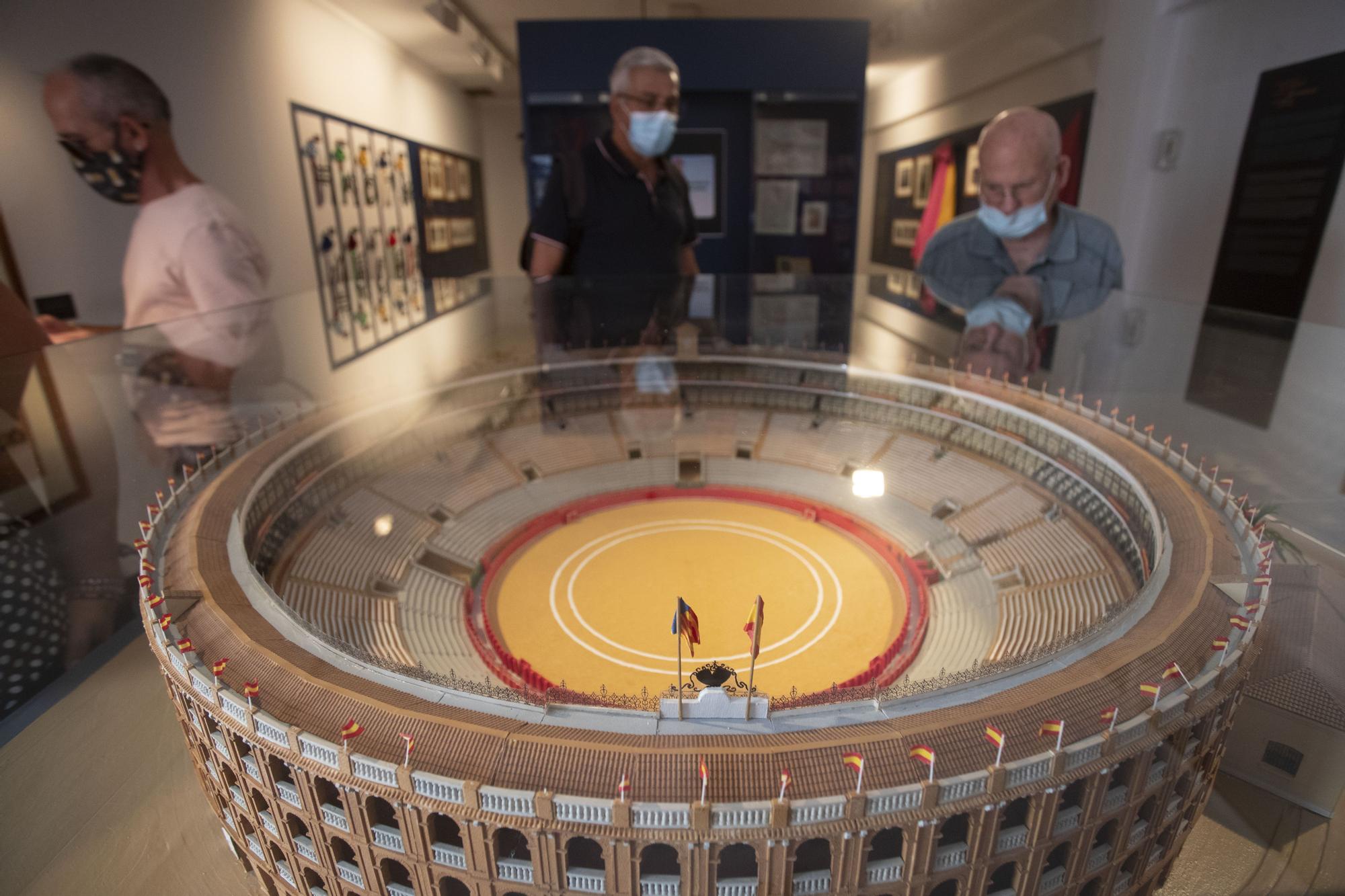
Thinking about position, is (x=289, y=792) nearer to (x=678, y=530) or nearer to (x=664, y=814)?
(x=664, y=814)

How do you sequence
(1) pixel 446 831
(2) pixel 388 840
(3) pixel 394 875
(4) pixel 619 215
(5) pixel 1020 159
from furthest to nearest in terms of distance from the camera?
(4) pixel 619 215
(5) pixel 1020 159
(3) pixel 394 875
(1) pixel 446 831
(2) pixel 388 840

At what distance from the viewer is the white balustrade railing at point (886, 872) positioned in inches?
337

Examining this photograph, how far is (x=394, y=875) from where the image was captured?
9992mm

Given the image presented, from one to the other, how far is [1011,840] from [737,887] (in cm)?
342

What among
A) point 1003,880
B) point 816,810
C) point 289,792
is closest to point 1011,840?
point 1003,880

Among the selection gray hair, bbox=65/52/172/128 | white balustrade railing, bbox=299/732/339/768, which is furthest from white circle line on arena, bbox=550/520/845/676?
gray hair, bbox=65/52/172/128

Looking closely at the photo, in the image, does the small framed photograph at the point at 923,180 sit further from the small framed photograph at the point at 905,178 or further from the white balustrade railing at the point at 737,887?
the white balustrade railing at the point at 737,887

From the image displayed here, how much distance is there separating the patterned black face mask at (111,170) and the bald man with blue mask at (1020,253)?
2601 cm

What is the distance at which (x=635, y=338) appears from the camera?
82.7ft

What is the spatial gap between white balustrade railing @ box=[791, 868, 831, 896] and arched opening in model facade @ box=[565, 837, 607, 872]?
2.33 m

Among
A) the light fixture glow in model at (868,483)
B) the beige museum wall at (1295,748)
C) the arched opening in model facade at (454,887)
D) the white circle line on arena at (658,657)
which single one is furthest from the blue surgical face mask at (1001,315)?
the arched opening in model facade at (454,887)

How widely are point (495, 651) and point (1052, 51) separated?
31.7 meters

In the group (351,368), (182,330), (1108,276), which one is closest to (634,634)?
(351,368)

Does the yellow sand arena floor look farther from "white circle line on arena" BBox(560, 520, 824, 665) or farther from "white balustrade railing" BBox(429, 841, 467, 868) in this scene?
"white balustrade railing" BBox(429, 841, 467, 868)
